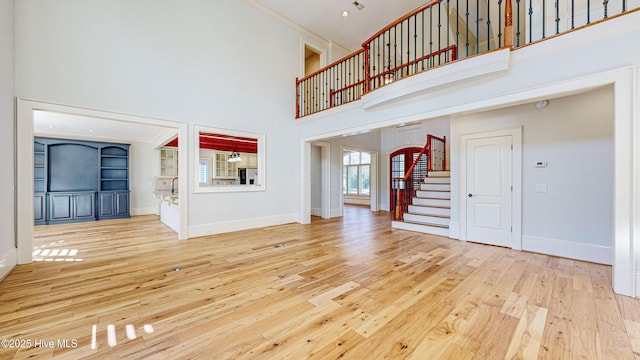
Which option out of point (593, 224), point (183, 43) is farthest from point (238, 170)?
point (593, 224)

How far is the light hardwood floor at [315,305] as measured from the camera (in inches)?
67.1

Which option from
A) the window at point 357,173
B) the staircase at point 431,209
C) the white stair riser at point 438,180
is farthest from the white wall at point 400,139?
the staircase at point 431,209

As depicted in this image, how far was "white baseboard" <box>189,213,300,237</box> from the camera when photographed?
496cm

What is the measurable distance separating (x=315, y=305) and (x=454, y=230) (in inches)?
144

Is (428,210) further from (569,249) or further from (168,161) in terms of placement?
(168,161)

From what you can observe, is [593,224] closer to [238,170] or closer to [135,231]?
[135,231]

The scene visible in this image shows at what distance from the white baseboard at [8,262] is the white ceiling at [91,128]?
2924mm

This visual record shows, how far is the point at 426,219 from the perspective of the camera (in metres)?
5.51

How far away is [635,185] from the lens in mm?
2391

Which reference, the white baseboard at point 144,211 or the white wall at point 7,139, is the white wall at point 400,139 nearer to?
the white wall at point 7,139

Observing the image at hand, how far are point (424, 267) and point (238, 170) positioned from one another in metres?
8.59

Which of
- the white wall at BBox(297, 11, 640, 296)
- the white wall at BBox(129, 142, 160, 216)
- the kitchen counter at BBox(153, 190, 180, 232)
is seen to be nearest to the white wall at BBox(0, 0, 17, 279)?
the kitchen counter at BBox(153, 190, 180, 232)

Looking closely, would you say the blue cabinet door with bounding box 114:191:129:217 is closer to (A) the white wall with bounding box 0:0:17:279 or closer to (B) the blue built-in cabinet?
(B) the blue built-in cabinet

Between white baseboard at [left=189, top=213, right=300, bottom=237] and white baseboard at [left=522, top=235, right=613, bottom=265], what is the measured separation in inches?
189
